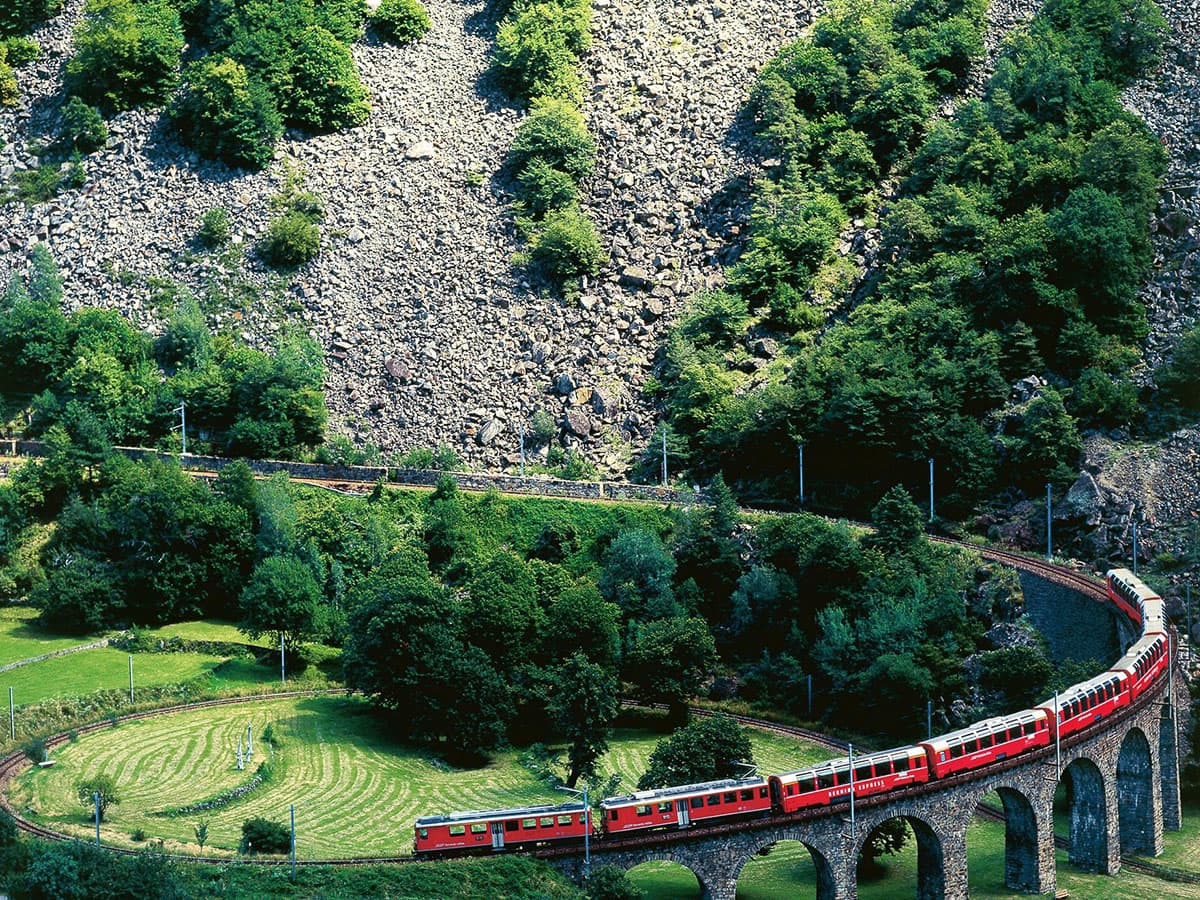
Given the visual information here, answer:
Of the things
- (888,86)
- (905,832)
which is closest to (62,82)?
(888,86)

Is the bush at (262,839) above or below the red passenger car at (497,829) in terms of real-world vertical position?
below

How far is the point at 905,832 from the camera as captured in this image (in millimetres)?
88938

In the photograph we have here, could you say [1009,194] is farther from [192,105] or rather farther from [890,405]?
[192,105]

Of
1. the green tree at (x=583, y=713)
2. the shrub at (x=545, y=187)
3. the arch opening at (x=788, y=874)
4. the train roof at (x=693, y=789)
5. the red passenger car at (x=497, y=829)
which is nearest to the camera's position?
the red passenger car at (x=497, y=829)

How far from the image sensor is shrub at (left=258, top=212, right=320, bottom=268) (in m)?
130

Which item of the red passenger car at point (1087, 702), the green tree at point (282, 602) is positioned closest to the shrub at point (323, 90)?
the green tree at point (282, 602)

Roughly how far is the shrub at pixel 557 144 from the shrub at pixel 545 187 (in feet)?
3.48

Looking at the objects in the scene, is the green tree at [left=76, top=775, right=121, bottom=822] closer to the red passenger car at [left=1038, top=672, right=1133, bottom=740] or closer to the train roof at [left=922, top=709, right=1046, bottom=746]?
the train roof at [left=922, top=709, right=1046, bottom=746]

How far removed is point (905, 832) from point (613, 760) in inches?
621

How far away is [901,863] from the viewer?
89250 millimetres

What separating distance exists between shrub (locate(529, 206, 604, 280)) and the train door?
5390cm

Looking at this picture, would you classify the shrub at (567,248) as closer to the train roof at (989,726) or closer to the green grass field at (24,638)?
the green grass field at (24,638)

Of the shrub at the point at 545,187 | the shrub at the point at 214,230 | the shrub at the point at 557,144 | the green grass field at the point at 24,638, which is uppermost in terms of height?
the shrub at the point at 557,144

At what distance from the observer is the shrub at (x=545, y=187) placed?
13225 centimetres
